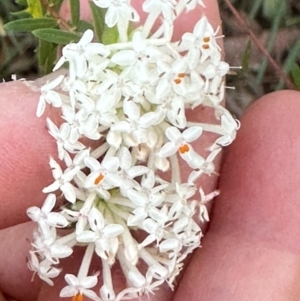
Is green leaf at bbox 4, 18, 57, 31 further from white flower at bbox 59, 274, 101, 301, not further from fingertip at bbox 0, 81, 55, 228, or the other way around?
white flower at bbox 59, 274, 101, 301

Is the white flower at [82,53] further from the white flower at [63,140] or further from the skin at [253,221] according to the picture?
the skin at [253,221]

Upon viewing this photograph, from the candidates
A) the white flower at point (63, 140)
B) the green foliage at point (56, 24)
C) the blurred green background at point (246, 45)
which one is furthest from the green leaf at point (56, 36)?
the blurred green background at point (246, 45)

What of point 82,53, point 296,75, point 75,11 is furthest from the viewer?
point 296,75

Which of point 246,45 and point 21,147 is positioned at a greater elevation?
point 21,147

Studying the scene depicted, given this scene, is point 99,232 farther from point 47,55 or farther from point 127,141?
point 47,55

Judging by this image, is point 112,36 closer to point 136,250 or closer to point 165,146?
point 165,146

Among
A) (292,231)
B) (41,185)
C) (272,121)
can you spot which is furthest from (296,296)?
(41,185)

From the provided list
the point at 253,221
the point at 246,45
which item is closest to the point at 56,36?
the point at 253,221
